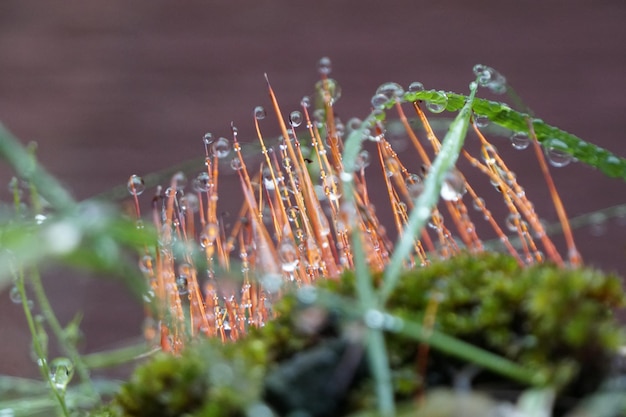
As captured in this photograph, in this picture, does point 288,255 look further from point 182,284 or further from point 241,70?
point 241,70

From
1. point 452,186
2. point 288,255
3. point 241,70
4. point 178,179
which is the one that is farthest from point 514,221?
point 241,70

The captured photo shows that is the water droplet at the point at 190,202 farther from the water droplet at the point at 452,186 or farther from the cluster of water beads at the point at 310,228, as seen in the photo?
the water droplet at the point at 452,186

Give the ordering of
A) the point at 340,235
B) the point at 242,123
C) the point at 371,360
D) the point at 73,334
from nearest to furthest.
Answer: the point at 371,360 < the point at 340,235 < the point at 73,334 < the point at 242,123

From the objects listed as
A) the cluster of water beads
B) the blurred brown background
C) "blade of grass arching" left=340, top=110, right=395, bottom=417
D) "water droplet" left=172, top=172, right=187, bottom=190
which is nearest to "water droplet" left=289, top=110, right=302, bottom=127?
the cluster of water beads

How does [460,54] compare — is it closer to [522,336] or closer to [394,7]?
[394,7]

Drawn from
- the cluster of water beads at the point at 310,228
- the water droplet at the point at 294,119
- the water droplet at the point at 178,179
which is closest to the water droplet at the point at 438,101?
the cluster of water beads at the point at 310,228

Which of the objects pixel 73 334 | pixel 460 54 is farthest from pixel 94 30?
pixel 73 334
